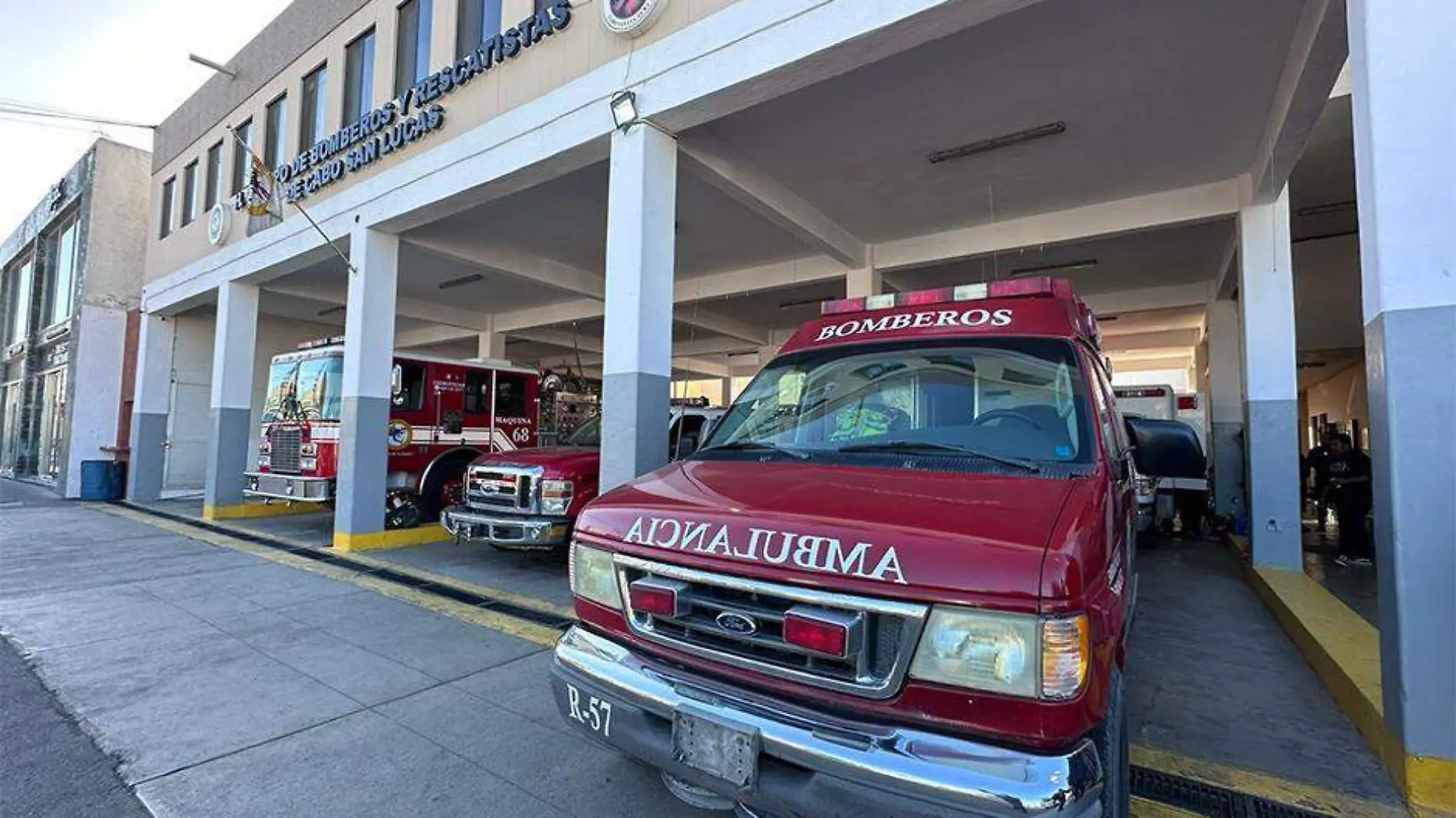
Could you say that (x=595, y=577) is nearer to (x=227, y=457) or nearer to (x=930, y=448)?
(x=930, y=448)

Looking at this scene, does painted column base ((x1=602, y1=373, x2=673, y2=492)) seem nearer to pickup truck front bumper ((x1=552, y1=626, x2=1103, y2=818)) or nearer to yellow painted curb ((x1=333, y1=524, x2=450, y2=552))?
pickup truck front bumper ((x1=552, y1=626, x2=1103, y2=818))

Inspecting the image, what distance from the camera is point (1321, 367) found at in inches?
697

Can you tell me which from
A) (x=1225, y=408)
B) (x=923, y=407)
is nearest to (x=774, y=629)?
(x=923, y=407)

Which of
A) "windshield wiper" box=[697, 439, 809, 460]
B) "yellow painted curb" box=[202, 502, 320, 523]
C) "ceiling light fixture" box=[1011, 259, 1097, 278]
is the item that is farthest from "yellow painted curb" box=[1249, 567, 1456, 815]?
"yellow painted curb" box=[202, 502, 320, 523]

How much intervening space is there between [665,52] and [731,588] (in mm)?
5038

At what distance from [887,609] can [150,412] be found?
56.3 ft

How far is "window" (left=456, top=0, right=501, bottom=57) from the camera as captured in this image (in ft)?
24.8

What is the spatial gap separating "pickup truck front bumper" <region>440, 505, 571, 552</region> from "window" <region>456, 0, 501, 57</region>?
5235 millimetres

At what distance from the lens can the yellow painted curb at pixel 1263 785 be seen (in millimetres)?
2686

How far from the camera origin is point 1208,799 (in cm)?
276

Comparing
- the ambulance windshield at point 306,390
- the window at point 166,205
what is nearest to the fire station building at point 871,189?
the window at point 166,205

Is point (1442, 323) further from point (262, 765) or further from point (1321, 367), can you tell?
point (1321, 367)

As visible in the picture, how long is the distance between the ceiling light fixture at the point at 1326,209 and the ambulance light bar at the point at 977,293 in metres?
7.48

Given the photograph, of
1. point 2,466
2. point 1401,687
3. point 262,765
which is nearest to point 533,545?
point 262,765
